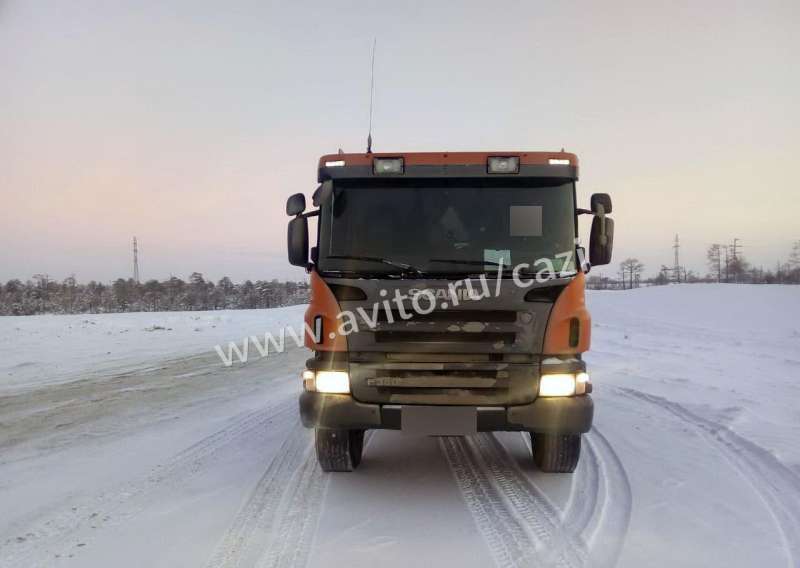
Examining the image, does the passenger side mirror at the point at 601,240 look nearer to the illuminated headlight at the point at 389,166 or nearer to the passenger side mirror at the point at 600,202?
the passenger side mirror at the point at 600,202

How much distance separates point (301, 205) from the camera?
4539 mm

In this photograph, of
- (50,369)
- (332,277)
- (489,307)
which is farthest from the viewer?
(50,369)

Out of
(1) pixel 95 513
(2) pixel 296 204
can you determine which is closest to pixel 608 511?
(2) pixel 296 204

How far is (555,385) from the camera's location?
12.5 ft

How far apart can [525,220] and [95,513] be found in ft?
13.1

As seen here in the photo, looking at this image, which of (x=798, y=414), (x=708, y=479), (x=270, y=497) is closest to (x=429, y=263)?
(x=270, y=497)

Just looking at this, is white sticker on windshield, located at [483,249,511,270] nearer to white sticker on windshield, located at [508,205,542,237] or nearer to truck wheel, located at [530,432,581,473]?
white sticker on windshield, located at [508,205,542,237]

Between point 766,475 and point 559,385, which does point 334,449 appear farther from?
point 766,475

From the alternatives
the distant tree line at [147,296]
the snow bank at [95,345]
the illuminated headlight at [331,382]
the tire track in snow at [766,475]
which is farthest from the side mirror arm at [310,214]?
the distant tree line at [147,296]

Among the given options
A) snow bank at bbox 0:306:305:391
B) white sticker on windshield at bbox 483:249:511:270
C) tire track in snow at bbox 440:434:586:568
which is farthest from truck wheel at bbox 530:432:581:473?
snow bank at bbox 0:306:305:391

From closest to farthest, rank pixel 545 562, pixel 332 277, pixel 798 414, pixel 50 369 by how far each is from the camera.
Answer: pixel 545 562, pixel 332 277, pixel 798 414, pixel 50 369

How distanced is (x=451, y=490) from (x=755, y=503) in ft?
7.34

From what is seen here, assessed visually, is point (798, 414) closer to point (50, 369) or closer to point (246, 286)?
point (50, 369)

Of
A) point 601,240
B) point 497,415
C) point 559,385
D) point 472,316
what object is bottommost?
point 497,415
